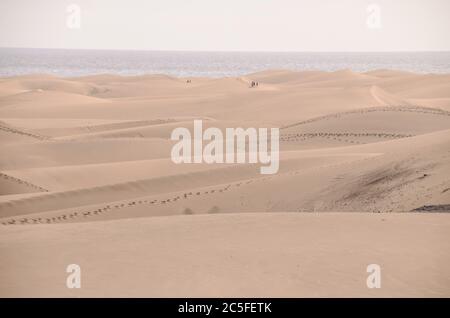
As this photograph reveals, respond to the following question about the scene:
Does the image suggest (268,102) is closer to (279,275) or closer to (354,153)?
(354,153)

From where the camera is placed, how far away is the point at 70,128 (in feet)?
100

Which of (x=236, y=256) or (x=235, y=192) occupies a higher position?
(x=235, y=192)

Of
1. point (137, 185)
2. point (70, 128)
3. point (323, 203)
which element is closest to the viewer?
point (323, 203)

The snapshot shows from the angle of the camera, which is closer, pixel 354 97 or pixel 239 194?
pixel 239 194

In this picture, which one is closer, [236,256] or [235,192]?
[236,256]

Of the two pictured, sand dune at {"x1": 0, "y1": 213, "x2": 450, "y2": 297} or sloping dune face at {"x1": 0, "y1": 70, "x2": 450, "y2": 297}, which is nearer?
sand dune at {"x1": 0, "y1": 213, "x2": 450, "y2": 297}

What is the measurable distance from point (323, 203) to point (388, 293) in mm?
6002

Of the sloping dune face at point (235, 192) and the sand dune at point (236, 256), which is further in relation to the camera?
the sloping dune face at point (235, 192)

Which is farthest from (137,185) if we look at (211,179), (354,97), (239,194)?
(354,97)

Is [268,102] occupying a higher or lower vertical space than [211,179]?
higher

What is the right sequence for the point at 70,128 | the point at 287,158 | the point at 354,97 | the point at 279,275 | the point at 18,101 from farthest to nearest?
the point at 18,101
the point at 354,97
the point at 70,128
the point at 287,158
the point at 279,275
